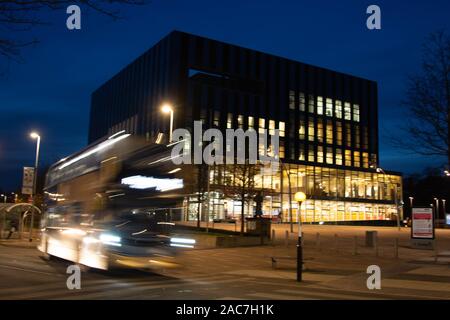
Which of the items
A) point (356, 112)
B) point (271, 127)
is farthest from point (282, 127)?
point (356, 112)

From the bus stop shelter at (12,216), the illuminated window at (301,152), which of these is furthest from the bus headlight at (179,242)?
the illuminated window at (301,152)

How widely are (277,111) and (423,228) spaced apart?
5592 cm

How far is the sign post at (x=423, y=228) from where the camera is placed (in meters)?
28.4

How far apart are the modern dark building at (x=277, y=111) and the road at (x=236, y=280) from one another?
4142cm

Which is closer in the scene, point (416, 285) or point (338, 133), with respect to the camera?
point (416, 285)

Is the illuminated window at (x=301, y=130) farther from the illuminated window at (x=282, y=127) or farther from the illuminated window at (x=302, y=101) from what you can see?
the illuminated window at (x=282, y=127)

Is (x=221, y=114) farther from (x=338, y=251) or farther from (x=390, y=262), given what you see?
(x=390, y=262)

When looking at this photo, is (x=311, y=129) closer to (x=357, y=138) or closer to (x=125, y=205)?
(x=357, y=138)

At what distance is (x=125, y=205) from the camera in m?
14.4

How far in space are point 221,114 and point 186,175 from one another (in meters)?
60.0

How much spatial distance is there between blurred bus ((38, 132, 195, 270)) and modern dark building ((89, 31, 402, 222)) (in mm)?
45938

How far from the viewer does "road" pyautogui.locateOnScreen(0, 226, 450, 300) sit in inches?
475

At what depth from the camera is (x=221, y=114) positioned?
2980 inches
